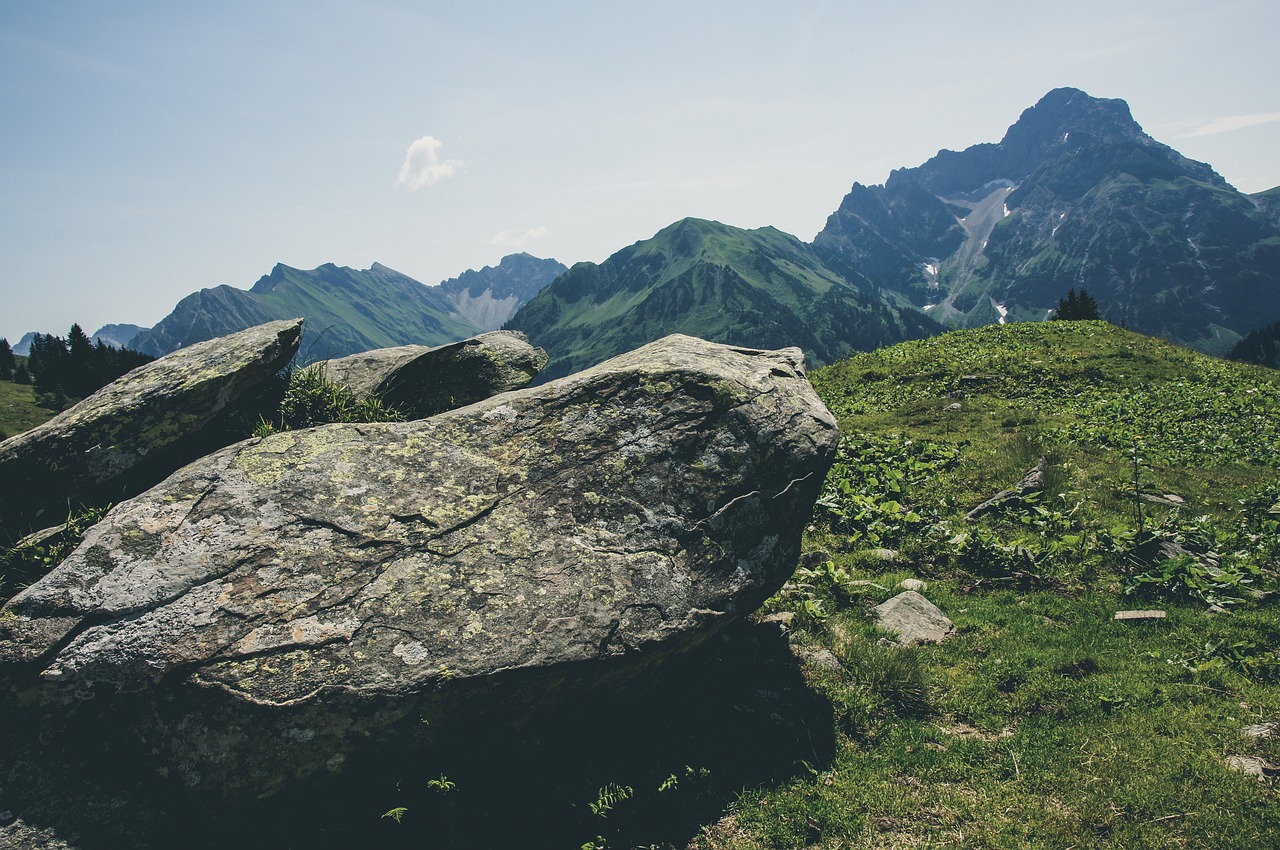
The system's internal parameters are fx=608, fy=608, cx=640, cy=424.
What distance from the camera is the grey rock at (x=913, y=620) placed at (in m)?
11.9

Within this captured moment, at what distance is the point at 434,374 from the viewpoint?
1430 centimetres

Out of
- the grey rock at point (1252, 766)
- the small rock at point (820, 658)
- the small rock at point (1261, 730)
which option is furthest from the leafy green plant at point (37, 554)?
the small rock at point (1261, 730)

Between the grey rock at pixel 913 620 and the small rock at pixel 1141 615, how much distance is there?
304 cm

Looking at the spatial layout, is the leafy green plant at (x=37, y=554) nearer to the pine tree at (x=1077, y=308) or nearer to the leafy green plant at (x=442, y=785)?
the leafy green plant at (x=442, y=785)

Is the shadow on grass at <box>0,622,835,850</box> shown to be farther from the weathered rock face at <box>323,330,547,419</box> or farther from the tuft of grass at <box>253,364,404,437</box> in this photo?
the weathered rock face at <box>323,330,547,419</box>

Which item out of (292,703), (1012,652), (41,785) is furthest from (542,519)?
(1012,652)

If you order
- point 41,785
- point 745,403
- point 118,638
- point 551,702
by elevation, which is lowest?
point 551,702

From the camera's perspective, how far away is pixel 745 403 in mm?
10781

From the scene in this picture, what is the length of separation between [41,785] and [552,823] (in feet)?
19.2

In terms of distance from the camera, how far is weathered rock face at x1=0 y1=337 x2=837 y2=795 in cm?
710

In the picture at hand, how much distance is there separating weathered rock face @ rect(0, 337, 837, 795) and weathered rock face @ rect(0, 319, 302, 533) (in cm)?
194

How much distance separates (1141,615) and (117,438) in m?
18.5

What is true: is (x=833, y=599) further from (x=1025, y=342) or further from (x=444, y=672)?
(x=1025, y=342)

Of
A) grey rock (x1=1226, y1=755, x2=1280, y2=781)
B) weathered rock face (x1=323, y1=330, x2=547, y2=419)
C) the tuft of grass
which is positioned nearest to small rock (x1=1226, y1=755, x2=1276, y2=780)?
grey rock (x1=1226, y1=755, x2=1280, y2=781)
